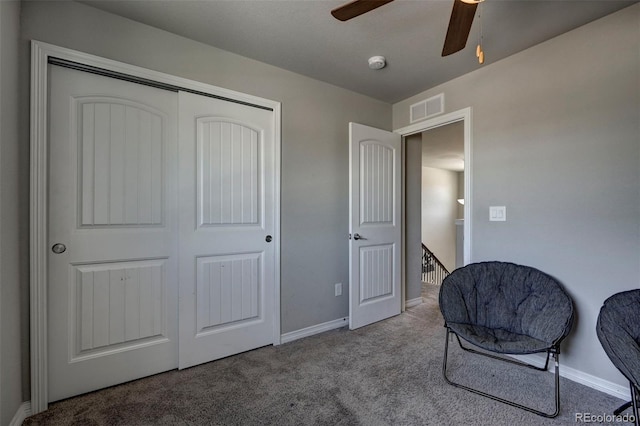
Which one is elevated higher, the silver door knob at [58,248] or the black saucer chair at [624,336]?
the silver door knob at [58,248]

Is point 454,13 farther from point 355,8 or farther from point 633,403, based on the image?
point 633,403

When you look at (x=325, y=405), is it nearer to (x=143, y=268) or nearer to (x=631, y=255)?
(x=143, y=268)

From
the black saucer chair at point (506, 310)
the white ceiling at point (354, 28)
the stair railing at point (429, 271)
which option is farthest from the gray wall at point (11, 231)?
the stair railing at point (429, 271)

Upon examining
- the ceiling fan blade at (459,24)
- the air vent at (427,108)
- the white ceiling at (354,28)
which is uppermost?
the white ceiling at (354,28)

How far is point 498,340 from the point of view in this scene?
182 centimetres

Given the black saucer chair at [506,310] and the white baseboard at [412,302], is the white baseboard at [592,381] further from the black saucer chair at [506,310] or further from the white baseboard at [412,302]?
the white baseboard at [412,302]

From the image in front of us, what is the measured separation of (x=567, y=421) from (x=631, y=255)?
3.46 feet

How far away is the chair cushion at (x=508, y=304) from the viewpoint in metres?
1.79

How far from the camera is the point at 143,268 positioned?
2.02 metres

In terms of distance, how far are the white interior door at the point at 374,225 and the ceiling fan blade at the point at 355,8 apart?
1400mm

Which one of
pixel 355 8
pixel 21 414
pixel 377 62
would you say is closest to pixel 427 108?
pixel 377 62

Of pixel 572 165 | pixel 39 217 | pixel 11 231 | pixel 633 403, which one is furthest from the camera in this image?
pixel 572 165

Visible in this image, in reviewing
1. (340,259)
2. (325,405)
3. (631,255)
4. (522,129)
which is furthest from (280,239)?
(631,255)

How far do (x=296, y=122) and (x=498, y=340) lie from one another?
225cm
